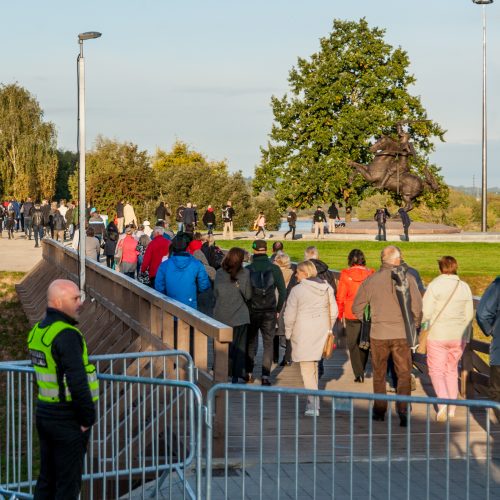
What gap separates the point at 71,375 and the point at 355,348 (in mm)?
7536

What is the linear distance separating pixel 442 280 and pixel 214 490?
4.30 m

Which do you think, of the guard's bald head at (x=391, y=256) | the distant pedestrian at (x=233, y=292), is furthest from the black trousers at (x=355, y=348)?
the guard's bald head at (x=391, y=256)

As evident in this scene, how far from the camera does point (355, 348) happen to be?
45.7 feet

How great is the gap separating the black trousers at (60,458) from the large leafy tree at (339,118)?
6070 cm

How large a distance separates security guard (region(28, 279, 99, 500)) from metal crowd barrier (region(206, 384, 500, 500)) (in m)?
0.77

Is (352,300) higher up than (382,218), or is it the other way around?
(382,218)

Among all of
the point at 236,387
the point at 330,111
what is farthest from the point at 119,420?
the point at 330,111

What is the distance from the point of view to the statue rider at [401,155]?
171 ft

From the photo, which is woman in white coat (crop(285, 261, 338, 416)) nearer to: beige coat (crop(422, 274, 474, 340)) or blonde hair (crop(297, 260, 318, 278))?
blonde hair (crop(297, 260, 318, 278))

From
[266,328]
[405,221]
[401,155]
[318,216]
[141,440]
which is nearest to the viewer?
[141,440]

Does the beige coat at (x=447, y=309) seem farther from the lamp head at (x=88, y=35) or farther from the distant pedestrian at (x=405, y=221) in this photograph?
the distant pedestrian at (x=405, y=221)

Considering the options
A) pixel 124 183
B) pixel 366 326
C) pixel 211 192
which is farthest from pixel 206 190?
pixel 366 326

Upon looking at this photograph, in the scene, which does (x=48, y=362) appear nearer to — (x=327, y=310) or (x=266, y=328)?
(x=327, y=310)

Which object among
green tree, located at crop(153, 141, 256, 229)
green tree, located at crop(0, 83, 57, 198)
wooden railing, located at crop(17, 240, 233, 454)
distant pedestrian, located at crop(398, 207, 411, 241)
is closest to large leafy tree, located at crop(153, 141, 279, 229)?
green tree, located at crop(153, 141, 256, 229)
